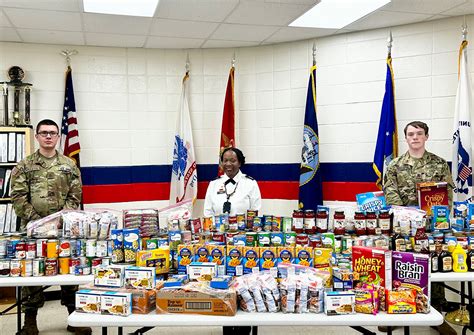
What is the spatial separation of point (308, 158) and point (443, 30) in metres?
1.93

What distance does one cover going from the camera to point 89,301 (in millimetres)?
2248

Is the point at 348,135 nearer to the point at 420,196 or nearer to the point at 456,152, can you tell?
the point at 456,152

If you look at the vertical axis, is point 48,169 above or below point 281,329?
above

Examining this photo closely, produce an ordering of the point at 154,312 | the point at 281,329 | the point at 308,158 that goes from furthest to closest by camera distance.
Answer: the point at 308,158 < the point at 281,329 < the point at 154,312

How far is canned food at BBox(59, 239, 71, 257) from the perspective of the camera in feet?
9.48

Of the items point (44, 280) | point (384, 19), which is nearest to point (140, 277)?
point (44, 280)

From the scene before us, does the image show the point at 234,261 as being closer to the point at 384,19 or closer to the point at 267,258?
the point at 267,258

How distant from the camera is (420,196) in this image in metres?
3.40

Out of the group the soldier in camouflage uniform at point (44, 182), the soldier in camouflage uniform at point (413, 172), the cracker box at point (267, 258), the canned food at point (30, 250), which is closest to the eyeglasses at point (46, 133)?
the soldier in camouflage uniform at point (44, 182)

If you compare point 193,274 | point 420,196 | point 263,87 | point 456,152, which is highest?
point 263,87

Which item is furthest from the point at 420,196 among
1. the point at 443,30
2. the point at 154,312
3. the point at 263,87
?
the point at 263,87

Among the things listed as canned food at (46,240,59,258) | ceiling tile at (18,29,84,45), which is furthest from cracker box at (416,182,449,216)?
ceiling tile at (18,29,84,45)

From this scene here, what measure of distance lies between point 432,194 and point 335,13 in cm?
216

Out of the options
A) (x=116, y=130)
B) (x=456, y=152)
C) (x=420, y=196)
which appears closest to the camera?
(x=420, y=196)
